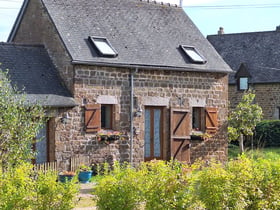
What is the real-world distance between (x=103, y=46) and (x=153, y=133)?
11.5 feet

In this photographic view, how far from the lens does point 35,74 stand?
19.1 m

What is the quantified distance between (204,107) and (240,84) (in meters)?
12.3

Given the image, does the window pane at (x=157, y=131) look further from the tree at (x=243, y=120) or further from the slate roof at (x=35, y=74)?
the tree at (x=243, y=120)

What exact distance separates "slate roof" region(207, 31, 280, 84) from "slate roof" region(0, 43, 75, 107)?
1622 cm

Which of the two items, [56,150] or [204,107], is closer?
[56,150]

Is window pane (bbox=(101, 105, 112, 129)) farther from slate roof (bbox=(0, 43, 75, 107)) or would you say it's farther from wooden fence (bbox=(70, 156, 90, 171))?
slate roof (bbox=(0, 43, 75, 107))

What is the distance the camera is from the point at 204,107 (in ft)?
72.9

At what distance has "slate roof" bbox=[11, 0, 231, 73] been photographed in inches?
781

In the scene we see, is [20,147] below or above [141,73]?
below

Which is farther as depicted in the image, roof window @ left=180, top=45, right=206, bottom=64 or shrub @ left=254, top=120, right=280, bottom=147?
shrub @ left=254, top=120, right=280, bottom=147

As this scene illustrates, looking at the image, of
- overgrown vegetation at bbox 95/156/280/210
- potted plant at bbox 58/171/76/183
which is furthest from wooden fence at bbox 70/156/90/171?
overgrown vegetation at bbox 95/156/280/210

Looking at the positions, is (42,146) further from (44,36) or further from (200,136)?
(200,136)

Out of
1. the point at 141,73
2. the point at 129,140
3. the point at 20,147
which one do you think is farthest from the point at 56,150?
the point at 20,147

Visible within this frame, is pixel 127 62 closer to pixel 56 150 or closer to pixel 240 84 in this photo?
pixel 56 150
